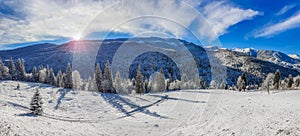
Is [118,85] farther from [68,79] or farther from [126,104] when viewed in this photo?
[126,104]

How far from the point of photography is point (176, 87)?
240 feet

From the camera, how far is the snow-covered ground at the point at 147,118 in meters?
16.1

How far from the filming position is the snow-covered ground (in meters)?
16.1

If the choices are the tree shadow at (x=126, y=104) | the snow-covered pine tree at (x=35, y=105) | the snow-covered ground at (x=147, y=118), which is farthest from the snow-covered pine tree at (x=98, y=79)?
the snow-covered pine tree at (x=35, y=105)

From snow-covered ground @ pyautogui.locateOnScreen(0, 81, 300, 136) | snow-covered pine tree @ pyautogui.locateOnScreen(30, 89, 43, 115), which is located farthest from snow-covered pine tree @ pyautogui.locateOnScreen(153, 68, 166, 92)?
snow-covered pine tree @ pyautogui.locateOnScreen(30, 89, 43, 115)

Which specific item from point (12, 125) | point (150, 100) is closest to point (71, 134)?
point (12, 125)

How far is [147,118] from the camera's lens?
28.6 metres

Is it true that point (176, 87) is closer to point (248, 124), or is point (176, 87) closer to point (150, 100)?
point (150, 100)

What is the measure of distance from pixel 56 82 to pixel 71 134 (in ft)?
180

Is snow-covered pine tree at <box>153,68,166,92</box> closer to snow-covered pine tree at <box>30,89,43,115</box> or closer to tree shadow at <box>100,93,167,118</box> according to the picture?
tree shadow at <box>100,93,167,118</box>

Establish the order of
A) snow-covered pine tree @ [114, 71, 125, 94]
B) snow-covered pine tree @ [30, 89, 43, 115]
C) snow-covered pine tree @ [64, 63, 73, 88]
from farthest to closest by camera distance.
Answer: snow-covered pine tree @ [64, 63, 73, 88] < snow-covered pine tree @ [114, 71, 125, 94] < snow-covered pine tree @ [30, 89, 43, 115]

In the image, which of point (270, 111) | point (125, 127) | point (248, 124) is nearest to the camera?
point (248, 124)

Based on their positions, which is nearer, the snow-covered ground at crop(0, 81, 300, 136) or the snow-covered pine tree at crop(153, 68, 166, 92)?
the snow-covered ground at crop(0, 81, 300, 136)

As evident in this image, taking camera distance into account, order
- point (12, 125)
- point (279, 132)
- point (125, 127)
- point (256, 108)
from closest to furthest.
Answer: point (279, 132), point (12, 125), point (256, 108), point (125, 127)
